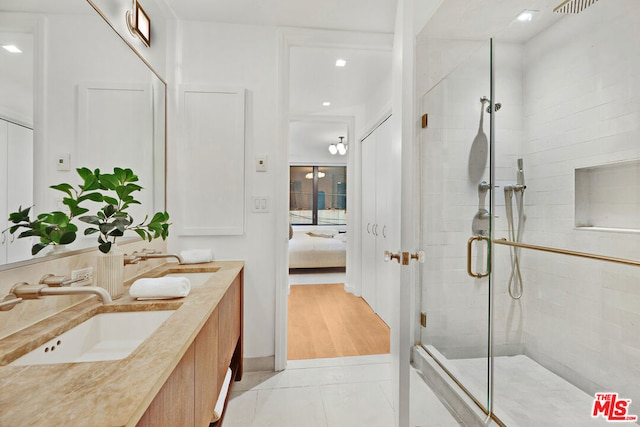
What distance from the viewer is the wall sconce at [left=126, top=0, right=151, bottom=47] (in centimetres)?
154

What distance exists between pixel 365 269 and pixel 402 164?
2.47 m

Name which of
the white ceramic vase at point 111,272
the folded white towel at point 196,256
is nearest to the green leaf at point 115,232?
the white ceramic vase at point 111,272

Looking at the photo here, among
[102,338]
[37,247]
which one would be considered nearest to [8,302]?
[37,247]

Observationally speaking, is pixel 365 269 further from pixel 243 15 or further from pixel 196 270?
pixel 243 15

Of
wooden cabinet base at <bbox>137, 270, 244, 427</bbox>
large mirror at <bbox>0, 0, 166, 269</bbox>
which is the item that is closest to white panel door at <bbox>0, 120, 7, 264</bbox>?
large mirror at <bbox>0, 0, 166, 269</bbox>

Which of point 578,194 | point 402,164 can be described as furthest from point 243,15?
point 578,194

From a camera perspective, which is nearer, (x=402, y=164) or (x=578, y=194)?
(x=402, y=164)

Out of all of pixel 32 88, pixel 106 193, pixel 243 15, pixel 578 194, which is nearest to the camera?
pixel 32 88

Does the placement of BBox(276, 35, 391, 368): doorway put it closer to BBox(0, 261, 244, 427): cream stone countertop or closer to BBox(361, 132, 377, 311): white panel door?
BBox(361, 132, 377, 311): white panel door

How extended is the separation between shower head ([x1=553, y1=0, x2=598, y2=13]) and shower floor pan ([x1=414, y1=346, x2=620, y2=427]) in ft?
6.36

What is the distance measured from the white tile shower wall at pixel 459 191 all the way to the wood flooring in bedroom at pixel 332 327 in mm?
668

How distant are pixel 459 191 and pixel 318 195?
17.7ft

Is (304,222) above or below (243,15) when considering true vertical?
below

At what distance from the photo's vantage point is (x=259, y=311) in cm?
206
